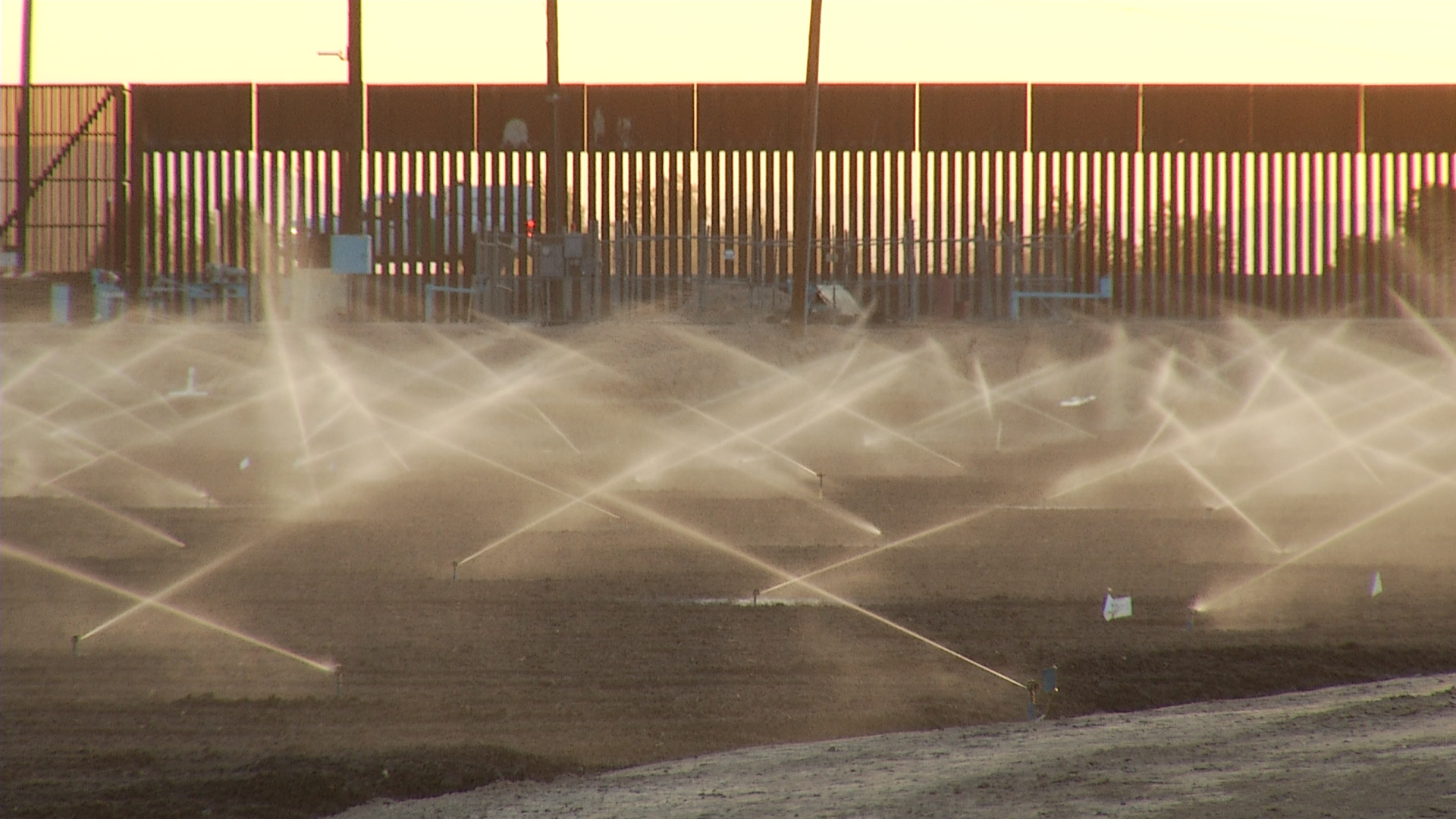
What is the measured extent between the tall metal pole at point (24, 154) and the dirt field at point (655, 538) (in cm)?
377

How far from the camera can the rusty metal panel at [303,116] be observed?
26.9 m

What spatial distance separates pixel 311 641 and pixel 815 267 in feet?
48.7

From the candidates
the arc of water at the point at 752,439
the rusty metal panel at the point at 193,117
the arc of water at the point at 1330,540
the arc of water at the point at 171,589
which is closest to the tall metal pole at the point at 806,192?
the arc of water at the point at 752,439

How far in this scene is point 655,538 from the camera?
16.3 meters

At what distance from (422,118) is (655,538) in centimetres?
1330

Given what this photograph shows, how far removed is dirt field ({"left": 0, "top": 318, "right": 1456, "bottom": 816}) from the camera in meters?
11.3

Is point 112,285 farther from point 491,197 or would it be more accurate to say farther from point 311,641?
point 311,641

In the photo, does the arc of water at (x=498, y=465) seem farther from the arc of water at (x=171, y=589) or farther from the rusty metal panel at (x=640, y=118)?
the rusty metal panel at (x=640, y=118)

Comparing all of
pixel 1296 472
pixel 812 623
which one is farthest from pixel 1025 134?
pixel 812 623

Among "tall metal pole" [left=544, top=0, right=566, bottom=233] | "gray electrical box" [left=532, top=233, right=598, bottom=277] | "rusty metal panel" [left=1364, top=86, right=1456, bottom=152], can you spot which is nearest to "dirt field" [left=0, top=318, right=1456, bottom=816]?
"gray electrical box" [left=532, top=233, right=598, bottom=277]

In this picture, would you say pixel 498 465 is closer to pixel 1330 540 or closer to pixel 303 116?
pixel 1330 540

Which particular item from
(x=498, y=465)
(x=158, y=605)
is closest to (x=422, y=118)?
(x=498, y=465)

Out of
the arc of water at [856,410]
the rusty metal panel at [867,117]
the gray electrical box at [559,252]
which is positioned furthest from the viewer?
the rusty metal panel at [867,117]

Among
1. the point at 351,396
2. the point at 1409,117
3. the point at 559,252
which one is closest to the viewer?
the point at 351,396
